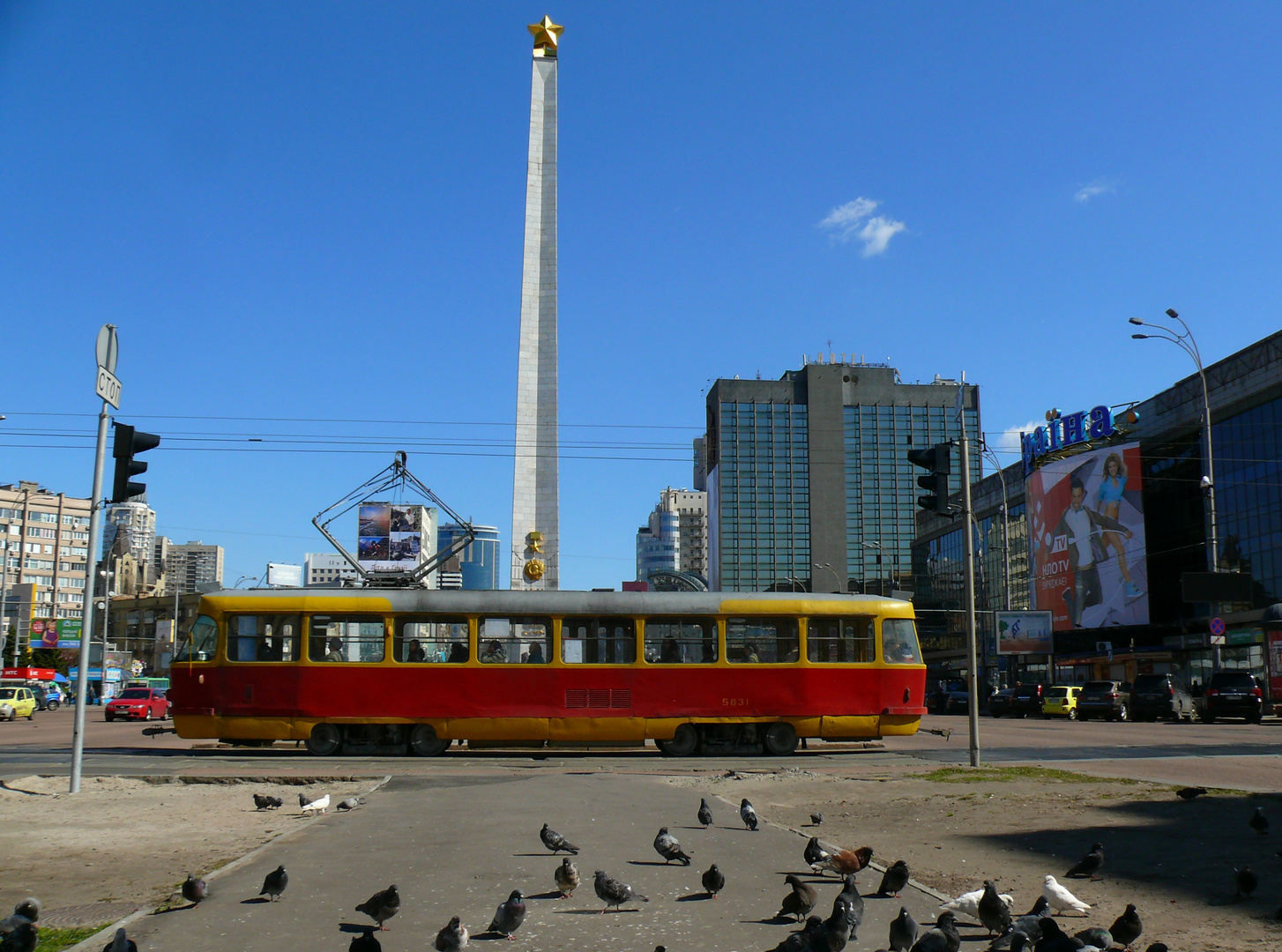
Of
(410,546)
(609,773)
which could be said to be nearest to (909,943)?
(609,773)

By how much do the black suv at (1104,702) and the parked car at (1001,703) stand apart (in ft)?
19.9

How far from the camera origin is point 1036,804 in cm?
1210

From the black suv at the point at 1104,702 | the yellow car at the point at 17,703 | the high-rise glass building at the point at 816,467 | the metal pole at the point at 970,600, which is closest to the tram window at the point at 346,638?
the metal pole at the point at 970,600

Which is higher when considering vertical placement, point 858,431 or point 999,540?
point 858,431

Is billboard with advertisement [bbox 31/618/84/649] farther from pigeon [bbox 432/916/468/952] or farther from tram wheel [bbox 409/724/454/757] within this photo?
pigeon [bbox 432/916/468/952]

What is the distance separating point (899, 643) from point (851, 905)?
1569cm

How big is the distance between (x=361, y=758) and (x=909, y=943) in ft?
49.2

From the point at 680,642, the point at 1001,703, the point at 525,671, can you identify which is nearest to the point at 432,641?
the point at 525,671

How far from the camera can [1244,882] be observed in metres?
7.03

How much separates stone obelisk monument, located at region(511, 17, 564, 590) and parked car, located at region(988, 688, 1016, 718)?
1952 cm

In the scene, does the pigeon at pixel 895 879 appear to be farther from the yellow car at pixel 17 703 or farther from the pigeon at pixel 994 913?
the yellow car at pixel 17 703

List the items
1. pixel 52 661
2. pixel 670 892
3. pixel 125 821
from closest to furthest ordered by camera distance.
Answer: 1. pixel 670 892
2. pixel 125 821
3. pixel 52 661

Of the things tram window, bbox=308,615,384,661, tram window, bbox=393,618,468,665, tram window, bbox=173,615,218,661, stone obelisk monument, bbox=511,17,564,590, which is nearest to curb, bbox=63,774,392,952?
tram window, bbox=393,618,468,665

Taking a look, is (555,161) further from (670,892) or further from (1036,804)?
(670,892)
